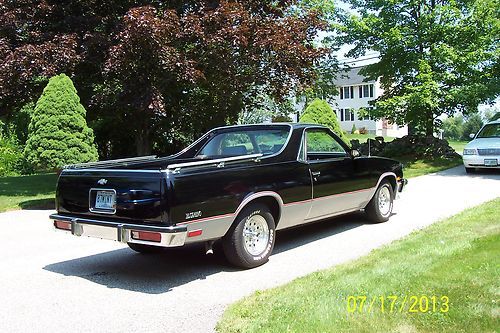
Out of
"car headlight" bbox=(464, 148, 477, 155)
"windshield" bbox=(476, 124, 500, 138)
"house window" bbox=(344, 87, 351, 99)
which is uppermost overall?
"house window" bbox=(344, 87, 351, 99)

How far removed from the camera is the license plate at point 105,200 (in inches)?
220

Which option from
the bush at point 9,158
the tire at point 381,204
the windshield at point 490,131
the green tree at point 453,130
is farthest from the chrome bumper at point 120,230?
the green tree at point 453,130

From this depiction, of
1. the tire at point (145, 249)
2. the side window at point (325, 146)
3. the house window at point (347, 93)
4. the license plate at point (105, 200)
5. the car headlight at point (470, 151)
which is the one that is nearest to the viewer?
the license plate at point (105, 200)

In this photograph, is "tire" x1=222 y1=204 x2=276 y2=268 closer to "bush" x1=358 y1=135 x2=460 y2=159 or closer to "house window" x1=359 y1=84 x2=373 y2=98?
"bush" x1=358 y1=135 x2=460 y2=159

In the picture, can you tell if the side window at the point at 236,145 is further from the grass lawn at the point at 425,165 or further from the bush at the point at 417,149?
the bush at the point at 417,149

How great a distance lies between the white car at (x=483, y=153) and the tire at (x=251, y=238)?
438 inches

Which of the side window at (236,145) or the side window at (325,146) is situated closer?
the side window at (236,145)

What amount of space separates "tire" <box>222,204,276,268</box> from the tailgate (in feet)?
3.36

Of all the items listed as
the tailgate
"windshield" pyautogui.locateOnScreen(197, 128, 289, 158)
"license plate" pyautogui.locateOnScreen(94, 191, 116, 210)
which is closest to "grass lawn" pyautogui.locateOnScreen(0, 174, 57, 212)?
"windshield" pyautogui.locateOnScreen(197, 128, 289, 158)

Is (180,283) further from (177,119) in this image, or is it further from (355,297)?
(177,119)

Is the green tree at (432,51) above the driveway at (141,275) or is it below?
above

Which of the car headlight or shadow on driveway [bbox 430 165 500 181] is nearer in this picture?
shadow on driveway [bbox 430 165 500 181]

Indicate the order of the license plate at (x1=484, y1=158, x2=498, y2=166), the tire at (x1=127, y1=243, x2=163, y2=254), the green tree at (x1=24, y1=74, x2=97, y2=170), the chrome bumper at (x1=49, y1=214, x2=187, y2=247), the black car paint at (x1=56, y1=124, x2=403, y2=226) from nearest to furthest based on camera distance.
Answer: the chrome bumper at (x1=49, y1=214, x2=187, y2=247) < the black car paint at (x1=56, y1=124, x2=403, y2=226) < the tire at (x1=127, y1=243, x2=163, y2=254) < the green tree at (x1=24, y1=74, x2=97, y2=170) < the license plate at (x1=484, y1=158, x2=498, y2=166)
